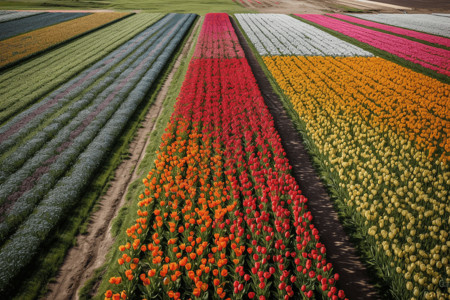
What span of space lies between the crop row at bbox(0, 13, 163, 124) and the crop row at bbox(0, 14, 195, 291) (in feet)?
5.78

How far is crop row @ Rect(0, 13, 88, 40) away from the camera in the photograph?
106ft

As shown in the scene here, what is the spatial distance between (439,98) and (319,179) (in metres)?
11.0

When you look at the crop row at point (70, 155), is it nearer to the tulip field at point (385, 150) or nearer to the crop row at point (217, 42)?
the crop row at point (217, 42)

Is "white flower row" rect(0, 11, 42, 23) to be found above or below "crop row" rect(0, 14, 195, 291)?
above

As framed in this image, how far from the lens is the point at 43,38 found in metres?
29.6

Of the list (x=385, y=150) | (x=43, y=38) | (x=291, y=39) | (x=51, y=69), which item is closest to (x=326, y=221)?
→ (x=385, y=150)

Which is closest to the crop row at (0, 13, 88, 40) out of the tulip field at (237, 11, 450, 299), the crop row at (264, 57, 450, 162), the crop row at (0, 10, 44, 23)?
the crop row at (0, 10, 44, 23)

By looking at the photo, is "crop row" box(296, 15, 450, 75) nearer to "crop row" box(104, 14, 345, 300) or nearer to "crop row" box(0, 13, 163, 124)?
"crop row" box(104, 14, 345, 300)

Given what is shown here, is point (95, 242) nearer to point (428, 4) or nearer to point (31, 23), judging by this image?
point (31, 23)

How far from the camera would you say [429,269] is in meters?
5.37

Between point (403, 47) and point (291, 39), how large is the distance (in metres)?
12.3

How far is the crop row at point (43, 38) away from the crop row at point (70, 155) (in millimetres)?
8955

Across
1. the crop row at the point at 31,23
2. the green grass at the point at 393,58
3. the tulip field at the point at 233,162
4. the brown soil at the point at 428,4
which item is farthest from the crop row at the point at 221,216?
the brown soil at the point at 428,4

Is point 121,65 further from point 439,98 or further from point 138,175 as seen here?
point 439,98
